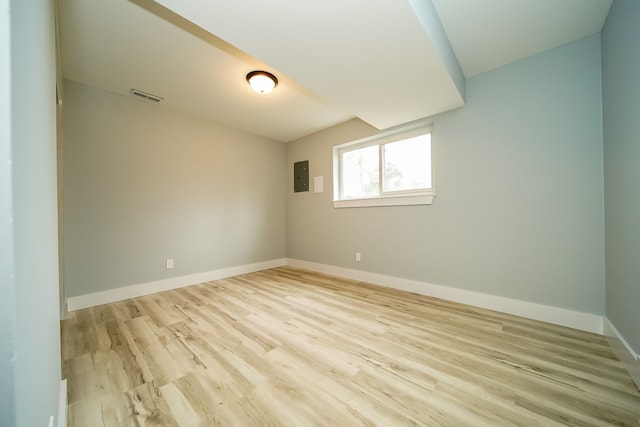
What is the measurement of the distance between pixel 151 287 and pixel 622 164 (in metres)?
4.19

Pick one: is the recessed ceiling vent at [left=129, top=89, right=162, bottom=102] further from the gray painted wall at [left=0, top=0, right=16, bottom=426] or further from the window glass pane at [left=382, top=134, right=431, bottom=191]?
the window glass pane at [left=382, top=134, right=431, bottom=191]

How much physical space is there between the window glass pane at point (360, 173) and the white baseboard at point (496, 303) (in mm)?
1146

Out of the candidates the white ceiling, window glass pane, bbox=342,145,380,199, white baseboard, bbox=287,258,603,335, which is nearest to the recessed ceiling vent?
the white ceiling

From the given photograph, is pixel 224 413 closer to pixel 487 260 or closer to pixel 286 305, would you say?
pixel 286 305

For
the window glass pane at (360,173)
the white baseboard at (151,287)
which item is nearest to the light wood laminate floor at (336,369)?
the white baseboard at (151,287)

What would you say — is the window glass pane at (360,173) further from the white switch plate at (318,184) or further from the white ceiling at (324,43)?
the white ceiling at (324,43)

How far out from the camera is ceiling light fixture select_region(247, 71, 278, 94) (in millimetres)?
2111

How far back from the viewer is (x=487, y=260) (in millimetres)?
2117

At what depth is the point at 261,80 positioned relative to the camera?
2.13 meters

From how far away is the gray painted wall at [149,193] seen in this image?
2.27 meters

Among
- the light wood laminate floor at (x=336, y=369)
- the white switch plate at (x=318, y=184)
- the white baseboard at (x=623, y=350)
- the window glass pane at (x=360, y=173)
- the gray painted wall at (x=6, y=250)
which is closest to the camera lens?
the gray painted wall at (x=6, y=250)

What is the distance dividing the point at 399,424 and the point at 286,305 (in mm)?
1446

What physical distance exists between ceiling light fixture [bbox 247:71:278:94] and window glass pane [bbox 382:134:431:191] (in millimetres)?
1621

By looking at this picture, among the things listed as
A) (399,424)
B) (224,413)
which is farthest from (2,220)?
(399,424)
